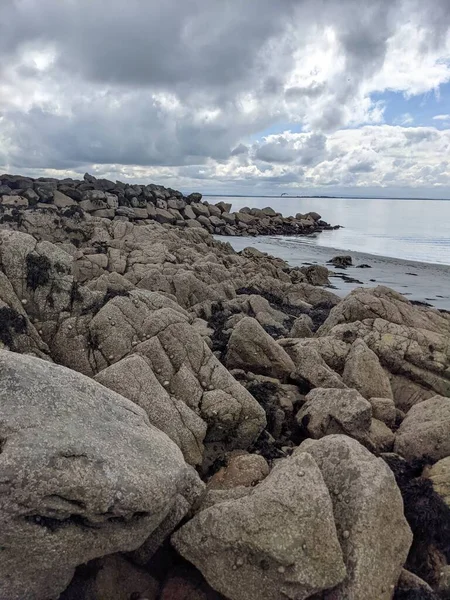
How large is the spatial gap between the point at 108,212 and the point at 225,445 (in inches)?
2302

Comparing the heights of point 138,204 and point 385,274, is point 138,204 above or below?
above

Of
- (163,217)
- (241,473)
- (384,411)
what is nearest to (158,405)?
(241,473)

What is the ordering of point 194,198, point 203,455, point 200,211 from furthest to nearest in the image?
point 194,198 < point 200,211 < point 203,455

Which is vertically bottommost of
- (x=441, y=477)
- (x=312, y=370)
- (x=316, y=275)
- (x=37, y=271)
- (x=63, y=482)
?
(x=316, y=275)

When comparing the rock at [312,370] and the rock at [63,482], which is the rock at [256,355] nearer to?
the rock at [312,370]

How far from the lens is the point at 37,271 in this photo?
11055 millimetres

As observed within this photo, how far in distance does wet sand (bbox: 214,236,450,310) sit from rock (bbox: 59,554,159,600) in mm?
27243

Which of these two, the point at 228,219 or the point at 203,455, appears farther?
the point at 228,219

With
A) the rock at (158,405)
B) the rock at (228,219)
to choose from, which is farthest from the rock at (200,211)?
the rock at (158,405)

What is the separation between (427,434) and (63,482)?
7.17 m

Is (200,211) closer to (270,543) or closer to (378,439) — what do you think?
(378,439)

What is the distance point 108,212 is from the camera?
6338 centimetres

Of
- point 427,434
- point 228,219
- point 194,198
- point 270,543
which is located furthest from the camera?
point 194,198

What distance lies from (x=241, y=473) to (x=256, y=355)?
469 cm
